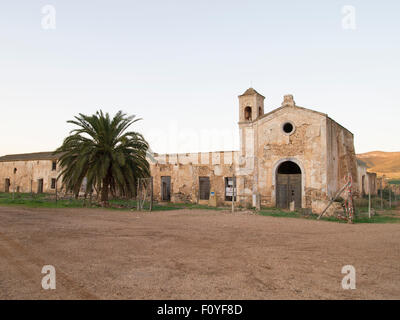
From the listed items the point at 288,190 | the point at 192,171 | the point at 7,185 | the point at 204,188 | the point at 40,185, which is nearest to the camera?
the point at 288,190

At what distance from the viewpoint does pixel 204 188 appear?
23.9 m

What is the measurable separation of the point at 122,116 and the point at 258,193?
993cm

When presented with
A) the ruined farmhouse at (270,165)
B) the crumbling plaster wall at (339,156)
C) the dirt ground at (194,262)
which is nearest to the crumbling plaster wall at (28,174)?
the ruined farmhouse at (270,165)

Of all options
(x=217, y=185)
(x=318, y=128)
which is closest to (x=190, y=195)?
(x=217, y=185)

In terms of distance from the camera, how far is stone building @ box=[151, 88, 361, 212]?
18.6 metres

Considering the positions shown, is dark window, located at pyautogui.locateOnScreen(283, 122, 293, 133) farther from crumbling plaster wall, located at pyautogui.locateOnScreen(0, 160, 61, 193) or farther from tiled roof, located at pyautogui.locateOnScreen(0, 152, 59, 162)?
tiled roof, located at pyautogui.locateOnScreen(0, 152, 59, 162)

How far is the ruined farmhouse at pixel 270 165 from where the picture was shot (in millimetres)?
18656

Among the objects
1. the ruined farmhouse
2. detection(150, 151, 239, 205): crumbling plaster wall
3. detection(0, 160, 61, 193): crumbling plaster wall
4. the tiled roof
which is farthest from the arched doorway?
the tiled roof

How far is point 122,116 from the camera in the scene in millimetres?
18062

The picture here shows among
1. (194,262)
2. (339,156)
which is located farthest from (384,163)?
(194,262)

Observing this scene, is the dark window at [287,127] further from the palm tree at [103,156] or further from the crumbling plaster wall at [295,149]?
the palm tree at [103,156]

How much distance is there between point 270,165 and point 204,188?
6143 mm

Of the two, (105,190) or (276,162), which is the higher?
(276,162)

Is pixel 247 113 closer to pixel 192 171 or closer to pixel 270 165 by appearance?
pixel 270 165
